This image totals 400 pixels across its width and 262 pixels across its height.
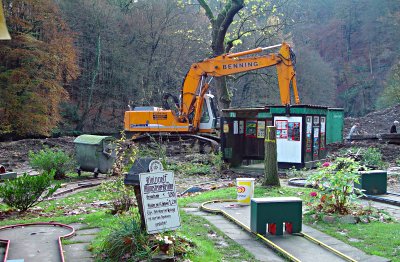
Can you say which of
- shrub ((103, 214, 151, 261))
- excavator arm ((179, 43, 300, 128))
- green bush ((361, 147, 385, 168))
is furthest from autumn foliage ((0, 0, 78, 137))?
shrub ((103, 214, 151, 261))

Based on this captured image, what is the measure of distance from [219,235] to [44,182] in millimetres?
3820

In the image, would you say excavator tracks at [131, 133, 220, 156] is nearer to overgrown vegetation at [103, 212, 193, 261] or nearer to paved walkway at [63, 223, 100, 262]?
paved walkway at [63, 223, 100, 262]

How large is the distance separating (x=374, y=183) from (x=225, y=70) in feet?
37.8

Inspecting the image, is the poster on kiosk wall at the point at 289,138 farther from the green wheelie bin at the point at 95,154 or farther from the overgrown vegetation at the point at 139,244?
the overgrown vegetation at the point at 139,244

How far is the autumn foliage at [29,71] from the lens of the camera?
27.7 m

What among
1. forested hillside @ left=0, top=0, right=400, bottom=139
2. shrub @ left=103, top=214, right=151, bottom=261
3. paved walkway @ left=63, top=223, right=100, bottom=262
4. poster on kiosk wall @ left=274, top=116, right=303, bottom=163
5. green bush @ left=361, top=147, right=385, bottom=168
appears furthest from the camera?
forested hillside @ left=0, top=0, right=400, bottom=139

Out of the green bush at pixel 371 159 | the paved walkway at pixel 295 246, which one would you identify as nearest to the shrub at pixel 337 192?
the paved walkway at pixel 295 246

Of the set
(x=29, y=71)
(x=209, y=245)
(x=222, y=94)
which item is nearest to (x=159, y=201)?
(x=209, y=245)

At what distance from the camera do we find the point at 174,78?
40844mm

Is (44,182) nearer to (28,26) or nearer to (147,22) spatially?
(28,26)

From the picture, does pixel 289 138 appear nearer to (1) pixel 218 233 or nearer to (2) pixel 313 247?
(1) pixel 218 233

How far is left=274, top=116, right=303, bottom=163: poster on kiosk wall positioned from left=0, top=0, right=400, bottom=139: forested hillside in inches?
178

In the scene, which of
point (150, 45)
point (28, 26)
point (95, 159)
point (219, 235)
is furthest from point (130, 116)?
point (150, 45)

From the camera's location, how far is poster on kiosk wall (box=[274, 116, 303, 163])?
594 inches
